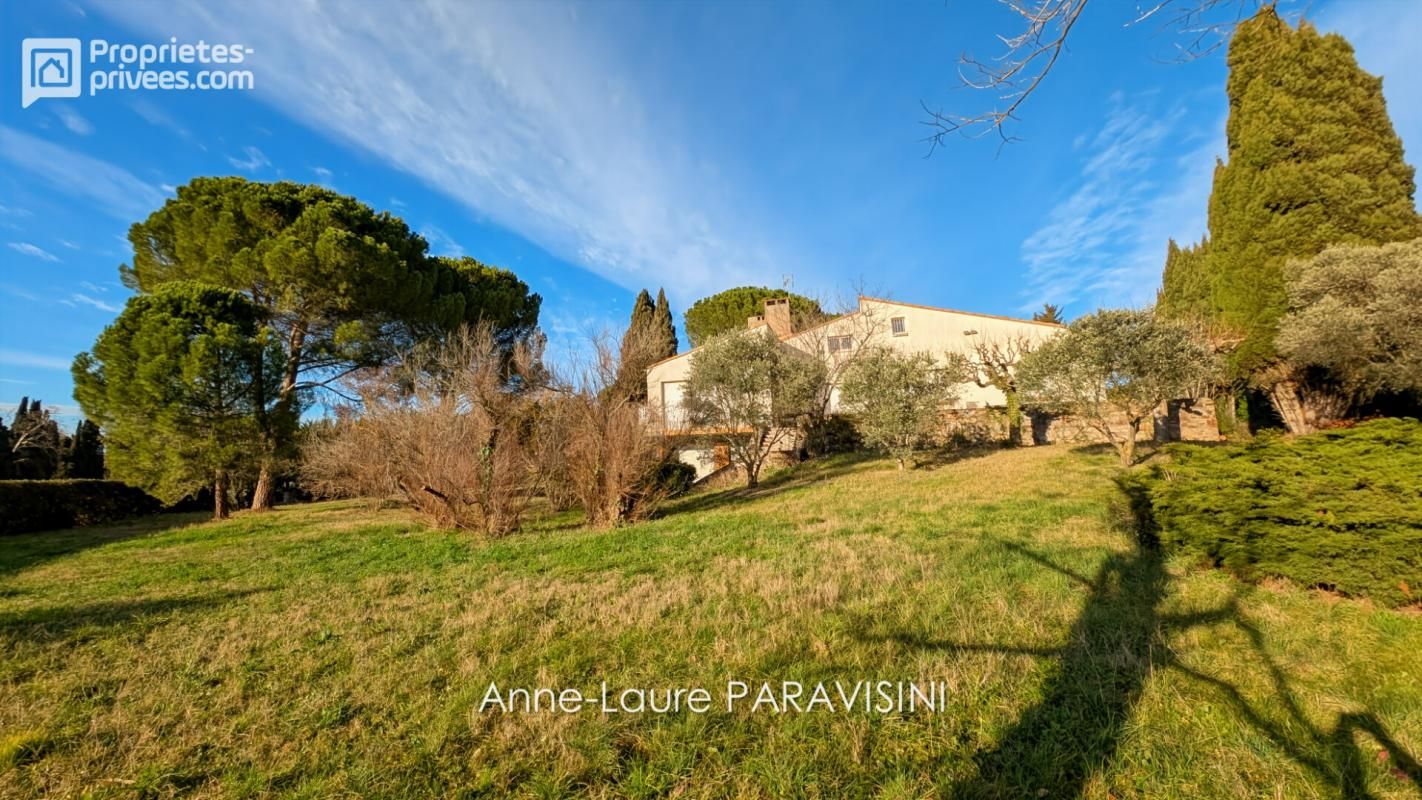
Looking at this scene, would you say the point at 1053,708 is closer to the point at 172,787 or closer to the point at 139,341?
the point at 172,787

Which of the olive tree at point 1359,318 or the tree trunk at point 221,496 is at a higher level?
the olive tree at point 1359,318

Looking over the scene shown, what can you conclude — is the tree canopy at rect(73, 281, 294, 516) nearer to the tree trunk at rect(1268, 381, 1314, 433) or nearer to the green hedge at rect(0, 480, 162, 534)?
the green hedge at rect(0, 480, 162, 534)

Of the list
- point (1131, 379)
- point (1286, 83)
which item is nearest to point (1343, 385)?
point (1131, 379)

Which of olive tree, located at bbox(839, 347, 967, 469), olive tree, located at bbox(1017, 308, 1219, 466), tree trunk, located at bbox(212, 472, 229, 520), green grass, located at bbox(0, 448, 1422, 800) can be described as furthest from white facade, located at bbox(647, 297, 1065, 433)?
green grass, located at bbox(0, 448, 1422, 800)

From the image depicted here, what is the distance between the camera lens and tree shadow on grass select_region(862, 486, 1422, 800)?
7.55 ft

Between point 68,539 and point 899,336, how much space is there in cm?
2947

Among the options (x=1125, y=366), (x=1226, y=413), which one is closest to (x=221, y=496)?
(x=1125, y=366)

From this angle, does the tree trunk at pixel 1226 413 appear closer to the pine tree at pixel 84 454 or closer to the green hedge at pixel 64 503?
the green hedge at pixel 64 503

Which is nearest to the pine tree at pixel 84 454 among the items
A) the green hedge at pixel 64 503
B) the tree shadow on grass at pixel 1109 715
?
the green hedge at pixel 64 503

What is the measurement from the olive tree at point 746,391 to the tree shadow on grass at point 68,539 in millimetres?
14776

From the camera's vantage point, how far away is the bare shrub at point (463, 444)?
968cm

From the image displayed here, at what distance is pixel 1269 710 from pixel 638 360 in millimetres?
11918

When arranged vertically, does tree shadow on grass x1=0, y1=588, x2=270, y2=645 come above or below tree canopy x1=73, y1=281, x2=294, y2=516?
below

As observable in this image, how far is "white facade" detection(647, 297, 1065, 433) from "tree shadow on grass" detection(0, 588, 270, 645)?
1722 cm
